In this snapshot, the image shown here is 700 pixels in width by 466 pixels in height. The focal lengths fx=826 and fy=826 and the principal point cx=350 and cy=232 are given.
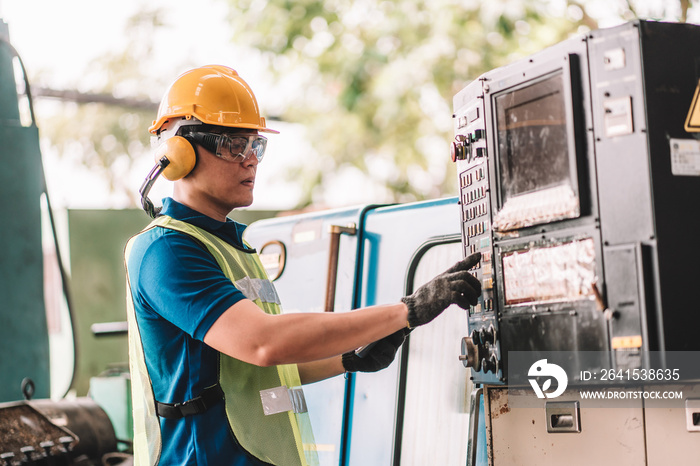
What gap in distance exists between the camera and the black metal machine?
1761 mm

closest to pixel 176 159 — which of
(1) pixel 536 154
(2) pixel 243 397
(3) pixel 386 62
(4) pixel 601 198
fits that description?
(2) pixel 243 397

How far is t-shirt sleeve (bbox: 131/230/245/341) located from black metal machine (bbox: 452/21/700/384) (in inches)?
28.6

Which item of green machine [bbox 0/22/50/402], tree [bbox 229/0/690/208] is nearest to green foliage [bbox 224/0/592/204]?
tree [bbox 229/0/690/208]

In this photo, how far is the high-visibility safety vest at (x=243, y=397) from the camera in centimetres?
228

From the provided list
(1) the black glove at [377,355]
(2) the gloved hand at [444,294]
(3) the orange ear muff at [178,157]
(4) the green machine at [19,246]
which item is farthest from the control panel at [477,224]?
(4) the green machine at [19,246]

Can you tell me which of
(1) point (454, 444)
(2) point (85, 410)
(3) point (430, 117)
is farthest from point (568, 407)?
(3) point (430, 117)

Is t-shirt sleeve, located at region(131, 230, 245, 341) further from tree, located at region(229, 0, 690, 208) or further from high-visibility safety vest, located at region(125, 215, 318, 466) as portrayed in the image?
tree, located at region(229, 0, 690, 208)

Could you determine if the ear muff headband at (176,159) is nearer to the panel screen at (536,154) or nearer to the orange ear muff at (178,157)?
the orange ear muff at (178,157)

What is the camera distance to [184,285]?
7.07 feet

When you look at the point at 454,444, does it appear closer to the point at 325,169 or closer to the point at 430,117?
the point at 430,117

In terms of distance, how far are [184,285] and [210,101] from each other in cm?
63

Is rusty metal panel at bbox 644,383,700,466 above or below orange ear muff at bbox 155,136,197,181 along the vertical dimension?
below

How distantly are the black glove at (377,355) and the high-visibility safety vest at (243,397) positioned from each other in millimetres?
247

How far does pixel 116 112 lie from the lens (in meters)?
16.5
